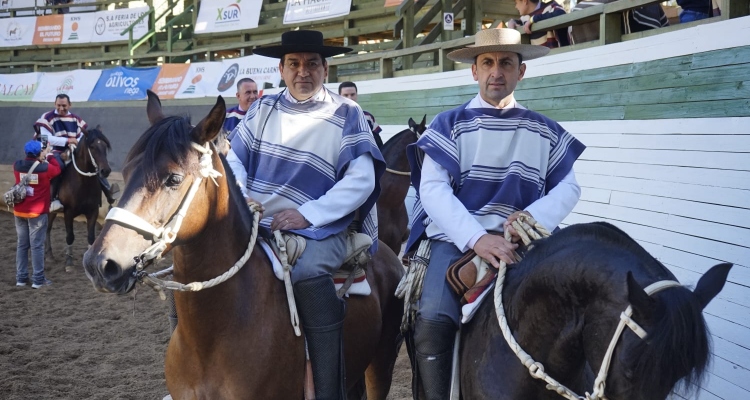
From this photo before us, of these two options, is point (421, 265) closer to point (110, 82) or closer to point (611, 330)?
point (611, 330)

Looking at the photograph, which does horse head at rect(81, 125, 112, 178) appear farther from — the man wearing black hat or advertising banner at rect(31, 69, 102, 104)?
advertising banner at rect(31, 69, 102, 104)

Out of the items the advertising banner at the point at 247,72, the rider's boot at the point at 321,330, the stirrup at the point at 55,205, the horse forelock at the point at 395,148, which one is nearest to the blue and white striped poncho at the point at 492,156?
the rider's boot at the point at 321,330

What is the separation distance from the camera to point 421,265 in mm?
3303

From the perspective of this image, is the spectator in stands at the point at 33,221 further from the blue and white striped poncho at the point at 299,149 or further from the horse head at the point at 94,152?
the blue and white striped poncho at the point at 299,149

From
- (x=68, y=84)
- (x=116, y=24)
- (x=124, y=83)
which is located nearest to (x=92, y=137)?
(x=124, y=83)

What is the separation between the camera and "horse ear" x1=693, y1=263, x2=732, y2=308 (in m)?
2.07

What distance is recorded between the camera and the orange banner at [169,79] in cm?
1630

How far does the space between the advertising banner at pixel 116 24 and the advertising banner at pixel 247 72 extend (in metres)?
5.82

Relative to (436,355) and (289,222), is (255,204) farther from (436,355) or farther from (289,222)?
(436,355)

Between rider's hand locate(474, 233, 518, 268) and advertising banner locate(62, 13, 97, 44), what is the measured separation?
20.5 m

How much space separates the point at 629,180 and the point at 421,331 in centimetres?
302

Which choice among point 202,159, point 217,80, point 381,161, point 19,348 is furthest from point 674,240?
point 217,80

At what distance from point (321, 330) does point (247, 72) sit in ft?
38.8

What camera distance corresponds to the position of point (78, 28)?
69.4 feet
